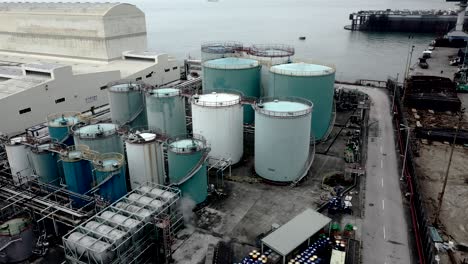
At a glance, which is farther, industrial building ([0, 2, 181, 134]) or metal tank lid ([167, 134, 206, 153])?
industrial building ([0, 2, 181, 134])

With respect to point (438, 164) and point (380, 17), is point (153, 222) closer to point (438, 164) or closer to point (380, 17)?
point (438, 164)

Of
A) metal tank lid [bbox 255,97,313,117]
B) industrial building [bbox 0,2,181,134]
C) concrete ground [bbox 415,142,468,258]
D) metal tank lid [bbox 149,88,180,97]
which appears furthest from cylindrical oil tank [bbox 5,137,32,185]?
concrete ground [bbox 415,142,468,258]

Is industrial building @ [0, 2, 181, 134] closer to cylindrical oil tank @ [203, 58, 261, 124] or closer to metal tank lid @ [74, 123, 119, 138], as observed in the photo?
metal tank lid @ [74, 123, 119, 138]

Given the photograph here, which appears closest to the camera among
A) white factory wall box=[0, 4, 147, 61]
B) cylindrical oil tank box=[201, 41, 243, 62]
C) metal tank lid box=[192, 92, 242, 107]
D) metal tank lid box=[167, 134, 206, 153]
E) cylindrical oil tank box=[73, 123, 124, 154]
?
metal tank lid box=[167, 134, 206, 153]

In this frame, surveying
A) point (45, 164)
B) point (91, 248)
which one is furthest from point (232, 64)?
point (91, 248)

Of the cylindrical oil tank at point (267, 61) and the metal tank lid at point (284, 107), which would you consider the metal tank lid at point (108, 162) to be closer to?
the metal tank lid at point (284, 107)

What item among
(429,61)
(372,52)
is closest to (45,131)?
(429,61)

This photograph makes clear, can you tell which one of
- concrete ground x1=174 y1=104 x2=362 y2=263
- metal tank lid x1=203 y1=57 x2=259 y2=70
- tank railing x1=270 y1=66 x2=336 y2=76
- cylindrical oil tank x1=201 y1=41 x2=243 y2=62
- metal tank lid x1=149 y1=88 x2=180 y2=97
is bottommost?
concrete ground x1=174 y1=104 x2=362 y2=263
